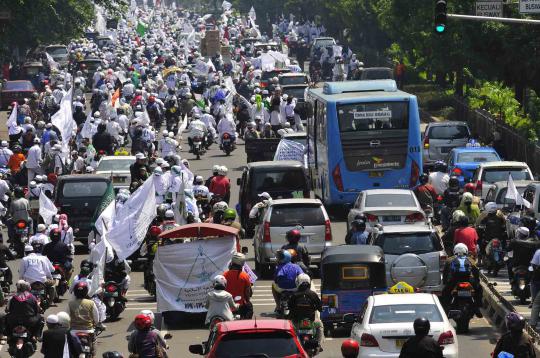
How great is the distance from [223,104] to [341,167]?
19203 mm

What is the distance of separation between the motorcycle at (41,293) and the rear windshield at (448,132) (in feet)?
72.4

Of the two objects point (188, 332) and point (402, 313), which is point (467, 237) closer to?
point (188, 332)

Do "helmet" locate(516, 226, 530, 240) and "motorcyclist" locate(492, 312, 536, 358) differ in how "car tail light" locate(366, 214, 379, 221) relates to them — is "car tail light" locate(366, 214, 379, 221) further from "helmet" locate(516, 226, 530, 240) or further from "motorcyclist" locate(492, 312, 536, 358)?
"motorcyclist" locate(492, 312, 536, 358)

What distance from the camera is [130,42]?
375 ft

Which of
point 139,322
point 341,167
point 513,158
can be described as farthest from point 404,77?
point 139,322

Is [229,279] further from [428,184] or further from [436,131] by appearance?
[436,131]

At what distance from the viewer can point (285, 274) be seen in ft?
85.8

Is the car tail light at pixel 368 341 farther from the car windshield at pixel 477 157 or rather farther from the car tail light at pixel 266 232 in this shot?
the car windshield at pixel 477 157

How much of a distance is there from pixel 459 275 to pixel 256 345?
28.5 feet

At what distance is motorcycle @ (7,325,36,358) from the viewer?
2456cm

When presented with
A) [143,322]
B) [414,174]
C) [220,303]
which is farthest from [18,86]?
[143,322]

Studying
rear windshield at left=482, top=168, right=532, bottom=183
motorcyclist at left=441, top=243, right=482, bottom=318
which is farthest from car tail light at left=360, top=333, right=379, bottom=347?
rear windshield at left=482, top=168, right=532, bottom=183

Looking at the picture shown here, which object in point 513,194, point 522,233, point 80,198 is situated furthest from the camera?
point 80,198

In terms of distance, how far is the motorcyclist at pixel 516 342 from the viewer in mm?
19516
